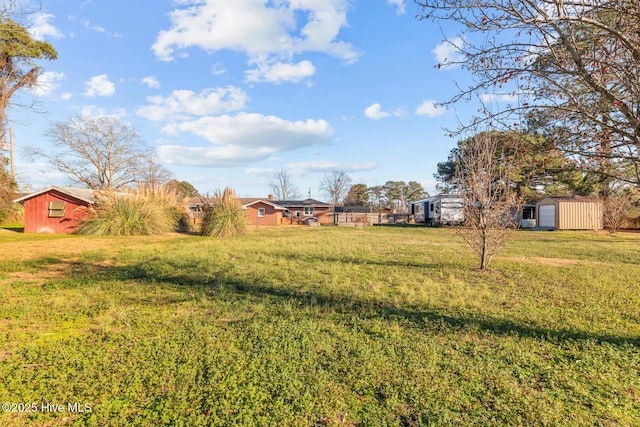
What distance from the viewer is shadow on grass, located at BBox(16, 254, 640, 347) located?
4.13 meters

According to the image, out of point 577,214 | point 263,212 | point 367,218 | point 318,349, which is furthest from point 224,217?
point 577,214

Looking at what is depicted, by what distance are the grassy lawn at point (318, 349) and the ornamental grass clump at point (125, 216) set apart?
10.2m

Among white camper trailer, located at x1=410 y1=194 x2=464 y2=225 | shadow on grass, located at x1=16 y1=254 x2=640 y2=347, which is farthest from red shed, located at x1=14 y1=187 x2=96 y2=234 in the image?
white camper trailer, located at x1=410 y1=194 x2=464 y2=225

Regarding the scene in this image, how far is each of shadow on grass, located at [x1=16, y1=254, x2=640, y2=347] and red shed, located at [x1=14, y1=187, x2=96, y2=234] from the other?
554 inches

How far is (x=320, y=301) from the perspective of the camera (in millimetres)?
5352

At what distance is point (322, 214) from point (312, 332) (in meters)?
37.4

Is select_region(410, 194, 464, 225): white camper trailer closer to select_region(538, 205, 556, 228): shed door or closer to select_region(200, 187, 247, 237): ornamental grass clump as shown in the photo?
select_region(538, 205, 556, 228): shed door

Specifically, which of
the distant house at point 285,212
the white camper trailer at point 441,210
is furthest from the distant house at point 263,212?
the white camper trailer at point 441,210

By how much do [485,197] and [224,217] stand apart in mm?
13347

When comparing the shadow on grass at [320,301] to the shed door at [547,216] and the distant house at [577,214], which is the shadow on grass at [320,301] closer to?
the distant house at [577,214]

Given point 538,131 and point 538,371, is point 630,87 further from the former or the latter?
point 538,371

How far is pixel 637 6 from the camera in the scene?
9.16ft

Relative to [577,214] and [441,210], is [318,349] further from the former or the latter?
[577,214]

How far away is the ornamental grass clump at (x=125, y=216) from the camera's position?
16750mm
